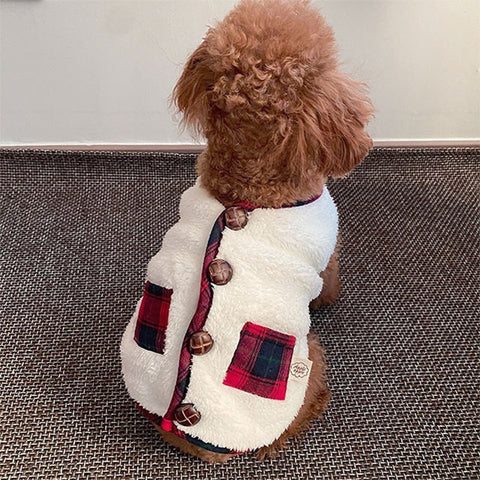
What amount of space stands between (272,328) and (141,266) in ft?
2.27

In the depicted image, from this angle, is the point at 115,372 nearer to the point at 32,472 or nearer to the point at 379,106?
the point at 32,472

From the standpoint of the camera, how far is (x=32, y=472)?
1060 millimetres

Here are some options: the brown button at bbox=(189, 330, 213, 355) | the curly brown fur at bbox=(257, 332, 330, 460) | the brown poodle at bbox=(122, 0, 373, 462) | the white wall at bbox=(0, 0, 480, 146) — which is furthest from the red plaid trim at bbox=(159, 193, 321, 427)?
the white wall at bbox=(0, 0, 480, 146)

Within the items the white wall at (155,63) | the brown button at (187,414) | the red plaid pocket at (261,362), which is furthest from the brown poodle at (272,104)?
the white wall at (155,63)

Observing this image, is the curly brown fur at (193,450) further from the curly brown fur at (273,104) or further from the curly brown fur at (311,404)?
the curly brown fur at (273,104)

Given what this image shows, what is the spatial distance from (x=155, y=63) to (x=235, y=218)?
93cm

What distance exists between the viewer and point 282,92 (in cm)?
81

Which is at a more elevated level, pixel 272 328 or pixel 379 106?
pixel 379 106

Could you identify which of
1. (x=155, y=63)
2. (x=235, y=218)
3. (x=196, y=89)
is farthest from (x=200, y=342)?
(x=155, y=63)

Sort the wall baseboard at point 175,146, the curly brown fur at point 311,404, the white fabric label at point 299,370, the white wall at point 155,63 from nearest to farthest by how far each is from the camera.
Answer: the white fabric label at point 299,370 → the curly brown fur at point 311,404 → the white wall at point 155,63 → the wall baseboard at point 175,146

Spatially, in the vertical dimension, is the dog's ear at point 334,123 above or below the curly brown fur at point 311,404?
above

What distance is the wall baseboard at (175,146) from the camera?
5.85ft

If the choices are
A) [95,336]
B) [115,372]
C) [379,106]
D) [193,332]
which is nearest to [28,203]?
[95,336]

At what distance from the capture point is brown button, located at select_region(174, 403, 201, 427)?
33.6 inches
